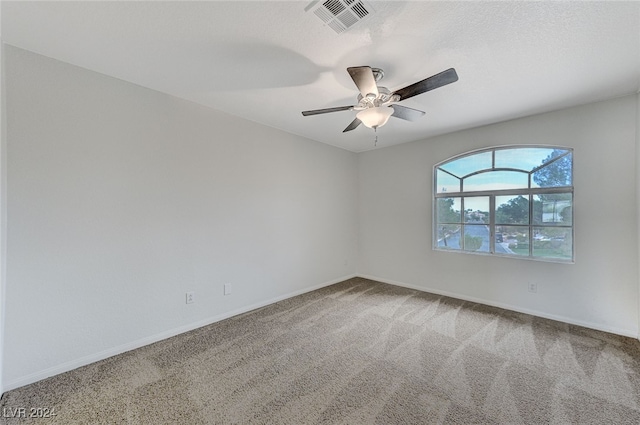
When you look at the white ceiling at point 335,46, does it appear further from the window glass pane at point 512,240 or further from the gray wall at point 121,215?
the window glass pane at point 512,240

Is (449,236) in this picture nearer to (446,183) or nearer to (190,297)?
(446,183)

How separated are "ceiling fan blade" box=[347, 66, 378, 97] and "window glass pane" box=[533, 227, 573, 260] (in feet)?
9.47

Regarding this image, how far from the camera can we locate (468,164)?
3.71 metres

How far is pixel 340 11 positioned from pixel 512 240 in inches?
136

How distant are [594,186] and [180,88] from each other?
14.9ft

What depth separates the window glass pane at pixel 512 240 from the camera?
3.24 metres

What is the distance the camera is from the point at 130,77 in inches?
88.8

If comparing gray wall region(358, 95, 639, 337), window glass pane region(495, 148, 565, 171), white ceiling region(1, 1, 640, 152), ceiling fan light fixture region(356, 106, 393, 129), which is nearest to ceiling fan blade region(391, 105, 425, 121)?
ceiling fan light fixture region(356, 106, 393, 129)

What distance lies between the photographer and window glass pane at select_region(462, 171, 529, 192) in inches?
129

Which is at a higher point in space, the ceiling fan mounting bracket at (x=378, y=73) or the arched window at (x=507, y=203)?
the ceiling fan mounting bracket at (x=378, y=73)

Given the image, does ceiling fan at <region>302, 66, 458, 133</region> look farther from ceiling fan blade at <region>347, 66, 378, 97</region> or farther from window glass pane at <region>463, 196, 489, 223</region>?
window glass pane at <region>463, 196, 489, 223</region>

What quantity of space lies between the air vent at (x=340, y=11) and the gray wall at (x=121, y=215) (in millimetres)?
1864

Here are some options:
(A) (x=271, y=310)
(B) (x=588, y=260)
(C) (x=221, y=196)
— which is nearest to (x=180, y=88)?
(C) (x=221, y=196)

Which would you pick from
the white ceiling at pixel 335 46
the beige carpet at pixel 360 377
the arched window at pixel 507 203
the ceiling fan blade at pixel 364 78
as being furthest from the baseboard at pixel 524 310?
the ceiling fan blade at pixel 364 78
